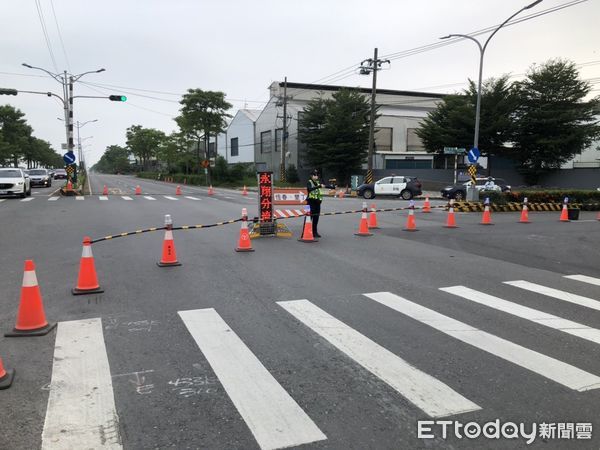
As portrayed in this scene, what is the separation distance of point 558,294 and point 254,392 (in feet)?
18.5

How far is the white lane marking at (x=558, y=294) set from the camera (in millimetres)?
6954

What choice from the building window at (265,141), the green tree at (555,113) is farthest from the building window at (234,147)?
the green tree at (555,113)

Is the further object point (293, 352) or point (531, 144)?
point (531, 144)

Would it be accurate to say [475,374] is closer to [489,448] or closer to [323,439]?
[489,448]

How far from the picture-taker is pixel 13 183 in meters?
27.1

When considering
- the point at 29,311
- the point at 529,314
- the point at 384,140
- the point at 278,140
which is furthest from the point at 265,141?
the point at 29,311

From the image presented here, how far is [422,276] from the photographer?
853cm

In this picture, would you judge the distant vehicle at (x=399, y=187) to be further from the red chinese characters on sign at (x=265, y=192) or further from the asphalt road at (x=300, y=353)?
the asphalt road at (x=300, y=353)

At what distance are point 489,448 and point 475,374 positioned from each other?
1172 millimetres

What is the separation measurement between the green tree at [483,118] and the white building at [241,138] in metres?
33.5

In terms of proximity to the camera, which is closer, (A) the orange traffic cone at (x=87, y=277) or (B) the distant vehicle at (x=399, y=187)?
(A) the orange traffic cone at (x=87, y=277)

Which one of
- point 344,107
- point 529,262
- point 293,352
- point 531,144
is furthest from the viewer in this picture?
point 344,107

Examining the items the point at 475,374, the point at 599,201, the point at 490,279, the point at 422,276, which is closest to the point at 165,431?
the point at 475,374

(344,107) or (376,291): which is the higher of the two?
(344,107)
